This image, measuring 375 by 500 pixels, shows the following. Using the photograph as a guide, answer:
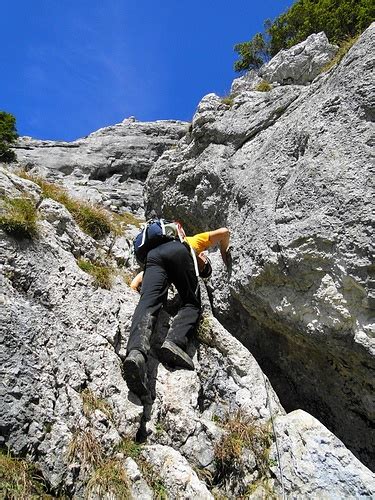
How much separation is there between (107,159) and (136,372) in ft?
48.7

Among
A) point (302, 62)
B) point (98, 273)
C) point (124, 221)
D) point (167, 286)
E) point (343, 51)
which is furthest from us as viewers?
point (124, 221)

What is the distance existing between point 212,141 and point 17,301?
254 inches

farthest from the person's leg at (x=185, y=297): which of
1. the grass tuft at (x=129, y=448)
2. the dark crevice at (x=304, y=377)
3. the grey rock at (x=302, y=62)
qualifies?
the grey rock at (x=302, y=62)

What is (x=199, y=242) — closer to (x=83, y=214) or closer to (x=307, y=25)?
(x=83, y=214)

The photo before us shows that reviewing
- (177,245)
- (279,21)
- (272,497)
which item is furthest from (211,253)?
(279,21)

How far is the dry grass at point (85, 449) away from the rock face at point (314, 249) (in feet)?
12.1

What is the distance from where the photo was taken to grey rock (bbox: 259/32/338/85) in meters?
12.6

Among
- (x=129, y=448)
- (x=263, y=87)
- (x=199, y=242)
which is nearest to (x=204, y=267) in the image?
(x=199, y=242)

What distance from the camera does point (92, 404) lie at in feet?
21.6

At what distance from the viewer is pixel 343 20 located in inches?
904

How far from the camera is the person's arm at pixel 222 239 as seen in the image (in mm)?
9414

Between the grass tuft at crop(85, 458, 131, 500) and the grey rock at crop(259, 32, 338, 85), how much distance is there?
1081 centimetres

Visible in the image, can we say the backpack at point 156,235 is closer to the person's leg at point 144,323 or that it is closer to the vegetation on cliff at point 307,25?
the person's leg at point 144,323

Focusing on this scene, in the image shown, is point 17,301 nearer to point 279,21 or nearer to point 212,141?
point 212,141
